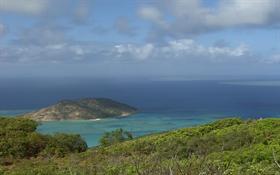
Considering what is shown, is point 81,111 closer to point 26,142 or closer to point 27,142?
point 27,142

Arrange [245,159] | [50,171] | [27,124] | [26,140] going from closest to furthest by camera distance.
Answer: [50,171] → [245,159] → [26,140] → [27,124]

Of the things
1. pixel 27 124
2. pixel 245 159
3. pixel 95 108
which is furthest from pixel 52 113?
pixel 245 159

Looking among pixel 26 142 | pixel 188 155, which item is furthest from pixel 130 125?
pixel 188 155

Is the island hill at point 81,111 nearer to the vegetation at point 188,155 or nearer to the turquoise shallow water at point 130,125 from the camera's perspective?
the turquoise shallow water at point 130,125

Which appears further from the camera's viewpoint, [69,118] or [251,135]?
[69,118]

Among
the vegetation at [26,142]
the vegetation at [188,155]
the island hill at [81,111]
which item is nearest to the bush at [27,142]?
the vegetation at [26,142]

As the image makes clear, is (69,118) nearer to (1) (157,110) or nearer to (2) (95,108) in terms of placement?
(2) (95,108)

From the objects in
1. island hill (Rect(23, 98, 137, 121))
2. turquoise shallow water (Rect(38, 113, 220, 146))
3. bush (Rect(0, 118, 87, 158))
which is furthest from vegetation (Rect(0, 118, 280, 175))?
island hill (Rect(23, 98, 137, 121))
